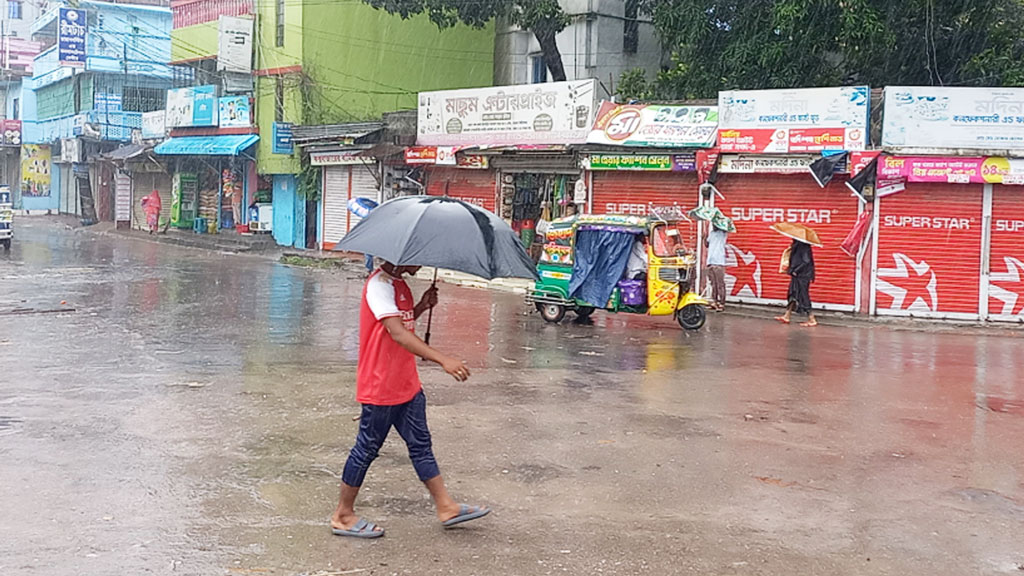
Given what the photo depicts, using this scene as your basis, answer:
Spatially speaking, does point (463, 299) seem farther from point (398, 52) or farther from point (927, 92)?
point (398, 52)

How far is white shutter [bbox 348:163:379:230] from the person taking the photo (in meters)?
27.2

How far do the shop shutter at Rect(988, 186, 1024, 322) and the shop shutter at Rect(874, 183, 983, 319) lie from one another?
0.23m

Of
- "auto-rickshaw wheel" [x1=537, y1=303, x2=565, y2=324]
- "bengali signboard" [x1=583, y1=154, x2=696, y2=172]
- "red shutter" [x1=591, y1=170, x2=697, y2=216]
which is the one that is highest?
"bengali signboard" [x1=583, y1=154, x2=696, y2=172]

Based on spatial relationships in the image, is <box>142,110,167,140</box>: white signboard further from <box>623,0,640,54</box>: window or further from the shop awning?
<box>623,0,640,54</box>: window

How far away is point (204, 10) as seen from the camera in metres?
34.8

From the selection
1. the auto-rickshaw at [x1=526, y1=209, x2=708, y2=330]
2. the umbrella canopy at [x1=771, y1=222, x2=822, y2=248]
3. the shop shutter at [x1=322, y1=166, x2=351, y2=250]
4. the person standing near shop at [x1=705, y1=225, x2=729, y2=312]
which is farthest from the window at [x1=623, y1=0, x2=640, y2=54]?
the auto-rickshaw at [x1=526, y1=209, x2=708, y2=330]

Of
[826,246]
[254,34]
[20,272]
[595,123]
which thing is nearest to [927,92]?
[826,246]

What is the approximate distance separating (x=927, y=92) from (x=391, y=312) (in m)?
13.6

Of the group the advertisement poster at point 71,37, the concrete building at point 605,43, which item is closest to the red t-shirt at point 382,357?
the concrete building at point 605,43

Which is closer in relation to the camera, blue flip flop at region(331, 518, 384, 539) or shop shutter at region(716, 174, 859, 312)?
blue flip flop at region(331, 518, 384, 539)

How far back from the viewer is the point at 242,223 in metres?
34.5

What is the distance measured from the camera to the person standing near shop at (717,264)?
17.0 meters

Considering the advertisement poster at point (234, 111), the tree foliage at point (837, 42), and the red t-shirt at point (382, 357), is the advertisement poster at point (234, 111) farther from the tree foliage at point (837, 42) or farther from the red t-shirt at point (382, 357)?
the red t-shirt at point (382, 357)

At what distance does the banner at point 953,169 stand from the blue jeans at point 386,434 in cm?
1302
